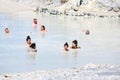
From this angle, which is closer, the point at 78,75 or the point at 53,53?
the point at 78,75

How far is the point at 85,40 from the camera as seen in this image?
31.5 meters

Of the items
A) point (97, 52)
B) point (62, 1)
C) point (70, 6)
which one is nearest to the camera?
point (97, 52)

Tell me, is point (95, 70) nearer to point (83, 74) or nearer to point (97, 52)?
point (83, 74)

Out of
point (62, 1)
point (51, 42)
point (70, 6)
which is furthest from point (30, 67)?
point (62, 1)

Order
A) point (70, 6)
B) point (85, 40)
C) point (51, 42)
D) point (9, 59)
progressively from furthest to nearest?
point (70, 6)
point (85, 40)
point (51, 42)
point (9, 59)

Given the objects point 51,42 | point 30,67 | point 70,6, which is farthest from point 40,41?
point 70,6

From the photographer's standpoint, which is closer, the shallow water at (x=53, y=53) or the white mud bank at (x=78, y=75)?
the white mud bank at (x=78, y=75)

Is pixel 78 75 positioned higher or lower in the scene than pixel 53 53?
higher

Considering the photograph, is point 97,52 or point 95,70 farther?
point 97,52

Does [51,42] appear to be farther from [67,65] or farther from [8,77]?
[8,77]

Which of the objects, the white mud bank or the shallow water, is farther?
the shallow water

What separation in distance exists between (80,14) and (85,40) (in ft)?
134

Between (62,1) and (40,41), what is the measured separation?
2623 inches

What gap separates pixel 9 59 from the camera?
21875 millimetres
